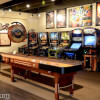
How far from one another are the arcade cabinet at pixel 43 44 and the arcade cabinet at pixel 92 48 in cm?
243

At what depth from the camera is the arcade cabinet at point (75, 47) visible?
23.8ft

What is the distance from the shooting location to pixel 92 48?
22.5ft

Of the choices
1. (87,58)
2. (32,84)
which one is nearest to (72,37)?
(87,58)

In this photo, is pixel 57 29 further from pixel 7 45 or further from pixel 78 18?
pixel 7 45

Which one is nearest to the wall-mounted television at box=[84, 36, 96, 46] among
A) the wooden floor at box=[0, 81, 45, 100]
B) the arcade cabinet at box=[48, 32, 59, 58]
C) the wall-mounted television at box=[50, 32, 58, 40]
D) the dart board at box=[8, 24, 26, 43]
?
the arcade cabinet at box=[48, 32, 59, 58]

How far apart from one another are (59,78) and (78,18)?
17.0 ft

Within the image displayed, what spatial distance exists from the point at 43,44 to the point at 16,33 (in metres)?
4.68

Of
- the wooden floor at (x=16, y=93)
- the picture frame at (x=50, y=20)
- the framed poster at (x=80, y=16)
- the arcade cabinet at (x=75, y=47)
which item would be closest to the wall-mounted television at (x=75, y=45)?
the arcade cabinet at (x=75, y=47)

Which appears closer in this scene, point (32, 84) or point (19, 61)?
point (19, 61)

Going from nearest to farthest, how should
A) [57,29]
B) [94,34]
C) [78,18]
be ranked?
[94,34] → [78,18] → [57,29]

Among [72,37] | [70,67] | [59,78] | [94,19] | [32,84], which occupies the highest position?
[94,19]

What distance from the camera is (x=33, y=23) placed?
35.3 feet

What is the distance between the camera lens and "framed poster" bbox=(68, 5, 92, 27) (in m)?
7.69

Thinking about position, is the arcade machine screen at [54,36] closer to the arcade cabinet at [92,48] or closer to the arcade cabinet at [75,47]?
the arcade cabinet at [75,47]
